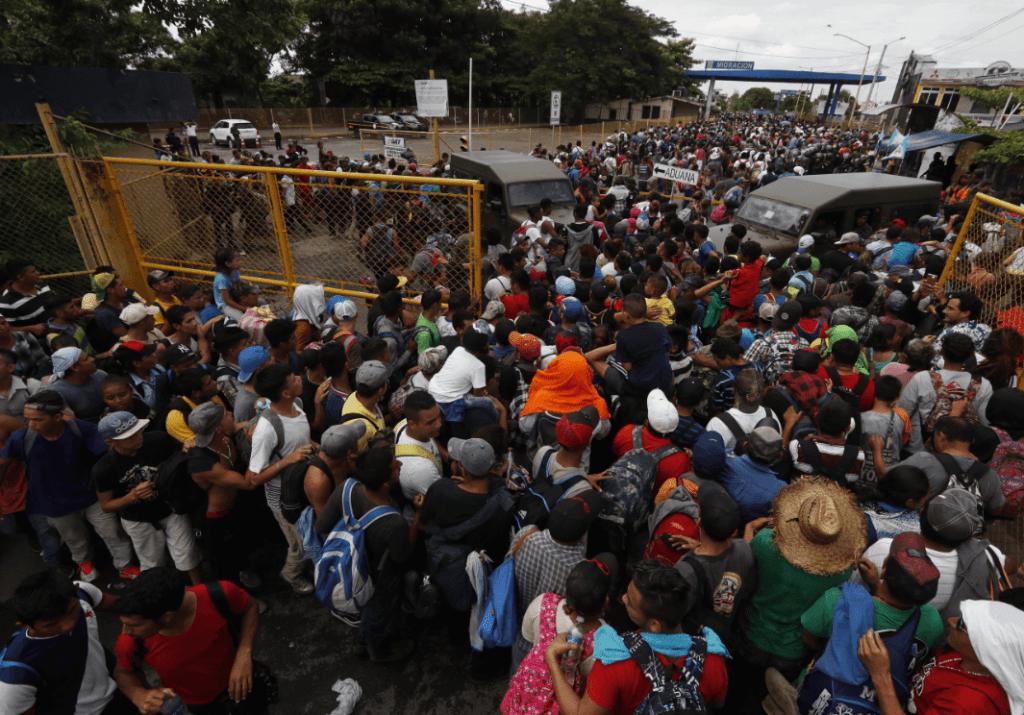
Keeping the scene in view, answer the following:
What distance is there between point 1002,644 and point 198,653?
3.03 m

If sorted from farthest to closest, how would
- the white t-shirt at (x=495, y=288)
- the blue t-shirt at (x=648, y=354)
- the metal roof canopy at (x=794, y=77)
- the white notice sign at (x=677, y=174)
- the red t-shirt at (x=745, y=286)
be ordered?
1. the metal roof canopy at (x=794, y=77)
2. the white notice sign at (x=677, y=174)
3. the red t-shirt at (x=745, y=286)
4. the white t-shirt at (x=495, y=288)
5. the blue t-shirt at (x=648, y=354)

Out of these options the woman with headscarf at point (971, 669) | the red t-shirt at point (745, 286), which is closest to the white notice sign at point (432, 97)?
the red t-shirt at point (745, 286)

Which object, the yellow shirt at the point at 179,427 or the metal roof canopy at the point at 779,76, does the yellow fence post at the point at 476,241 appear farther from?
the metal roof canopy at the point at 779,76

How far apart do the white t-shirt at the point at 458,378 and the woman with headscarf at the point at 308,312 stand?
64.1 inches

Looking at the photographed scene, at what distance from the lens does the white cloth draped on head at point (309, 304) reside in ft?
14.9

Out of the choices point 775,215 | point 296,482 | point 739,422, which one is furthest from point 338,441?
point 775,215

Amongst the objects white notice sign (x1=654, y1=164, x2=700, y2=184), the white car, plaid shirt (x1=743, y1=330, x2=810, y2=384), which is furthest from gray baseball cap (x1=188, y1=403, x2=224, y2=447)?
the white car

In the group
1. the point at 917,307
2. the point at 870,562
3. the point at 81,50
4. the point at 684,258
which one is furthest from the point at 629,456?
the point at 81,50

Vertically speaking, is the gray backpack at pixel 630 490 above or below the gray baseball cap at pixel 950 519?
below

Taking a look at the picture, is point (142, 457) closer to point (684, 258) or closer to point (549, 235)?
point (549, 235)

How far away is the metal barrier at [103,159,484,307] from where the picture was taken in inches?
227

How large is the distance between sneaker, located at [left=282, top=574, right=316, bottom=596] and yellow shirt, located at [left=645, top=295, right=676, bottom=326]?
3732 millimetres

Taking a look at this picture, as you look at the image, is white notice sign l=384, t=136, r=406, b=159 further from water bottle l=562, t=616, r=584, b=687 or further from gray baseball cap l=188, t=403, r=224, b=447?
water bottle l=562, t=616, r=584, b=687

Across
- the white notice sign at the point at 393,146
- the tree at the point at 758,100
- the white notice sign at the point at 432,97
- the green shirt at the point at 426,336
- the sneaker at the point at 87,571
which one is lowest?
the sneaker at the point at 87,571
